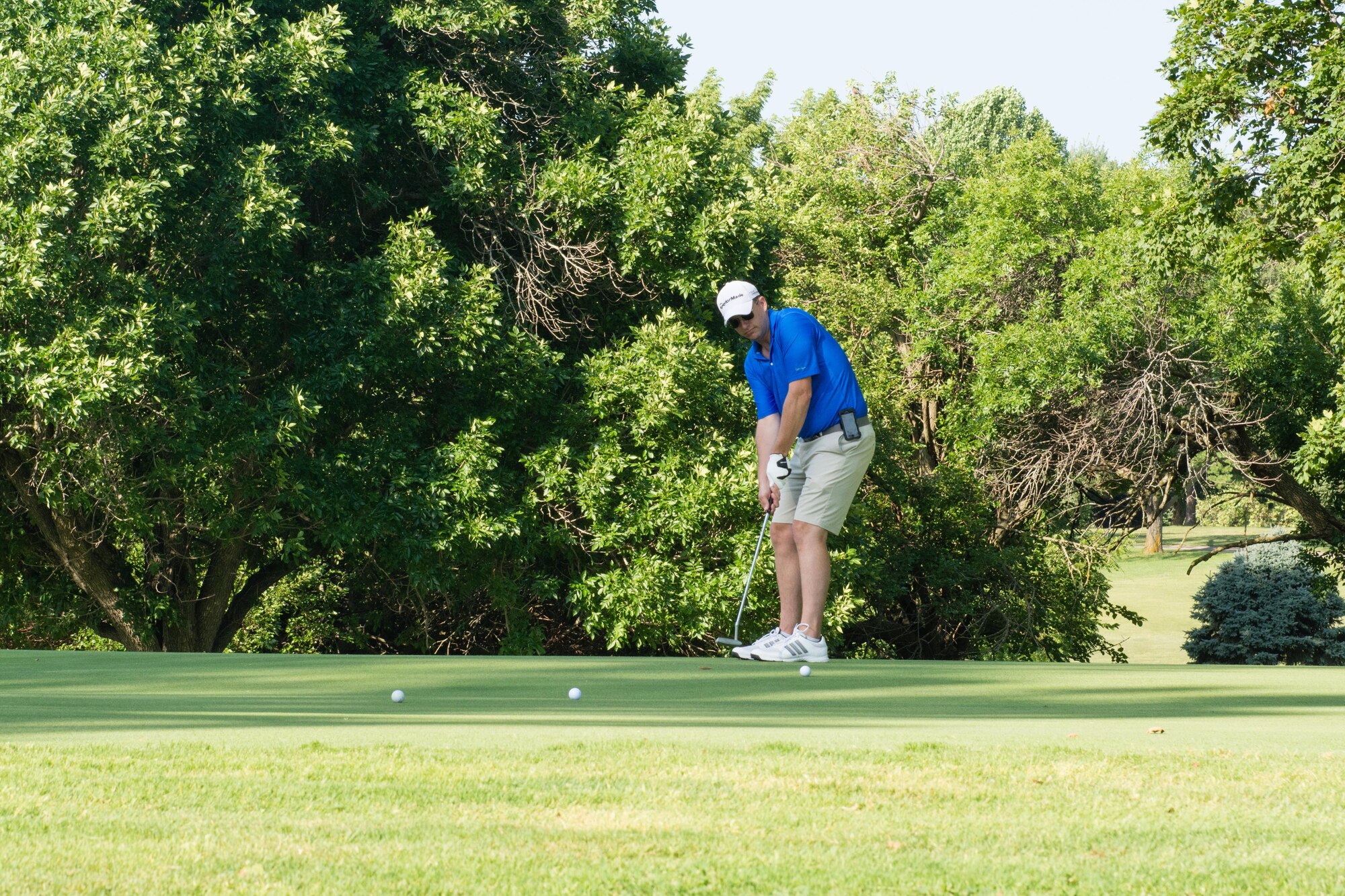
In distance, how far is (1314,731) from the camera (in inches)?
193

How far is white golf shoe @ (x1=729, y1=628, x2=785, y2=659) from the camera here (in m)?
7.66

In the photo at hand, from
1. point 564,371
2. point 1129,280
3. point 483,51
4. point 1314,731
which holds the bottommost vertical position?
point 1314,731

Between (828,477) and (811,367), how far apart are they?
62cm

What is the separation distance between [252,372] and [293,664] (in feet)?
31.3

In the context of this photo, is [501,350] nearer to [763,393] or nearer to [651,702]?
[763,393]

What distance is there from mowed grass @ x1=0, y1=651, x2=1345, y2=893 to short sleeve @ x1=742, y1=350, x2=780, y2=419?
234 cm

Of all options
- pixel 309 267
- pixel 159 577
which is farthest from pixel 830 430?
pixel 159 577

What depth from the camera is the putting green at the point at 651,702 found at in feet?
15.0

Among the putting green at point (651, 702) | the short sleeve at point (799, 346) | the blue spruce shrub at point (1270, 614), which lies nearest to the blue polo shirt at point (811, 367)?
the short sleeve at point (799, 346)

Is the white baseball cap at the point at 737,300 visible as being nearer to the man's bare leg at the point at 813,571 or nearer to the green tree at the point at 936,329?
the man's bare leg at the point at 813,571

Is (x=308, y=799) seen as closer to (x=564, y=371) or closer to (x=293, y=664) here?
(x=293, y=664)

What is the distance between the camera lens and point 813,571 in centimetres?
762

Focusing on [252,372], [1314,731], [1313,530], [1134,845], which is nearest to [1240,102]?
[1313,530]

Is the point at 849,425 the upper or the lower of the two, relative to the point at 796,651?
upper
